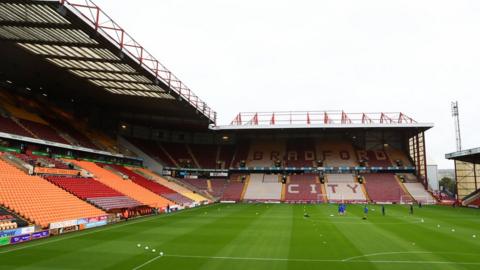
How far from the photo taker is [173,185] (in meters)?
55.7

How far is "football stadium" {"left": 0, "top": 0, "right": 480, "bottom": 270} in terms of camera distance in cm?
1775

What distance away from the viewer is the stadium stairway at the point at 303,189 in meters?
56.3

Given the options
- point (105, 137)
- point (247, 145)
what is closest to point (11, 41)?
point (105, 137)

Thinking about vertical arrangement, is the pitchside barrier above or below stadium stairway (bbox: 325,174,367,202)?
below

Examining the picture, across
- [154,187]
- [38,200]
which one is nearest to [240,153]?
[154,187]

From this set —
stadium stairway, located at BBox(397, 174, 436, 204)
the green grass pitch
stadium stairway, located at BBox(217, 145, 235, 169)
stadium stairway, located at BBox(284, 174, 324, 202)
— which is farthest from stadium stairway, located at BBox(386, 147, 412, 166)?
the green grass pitch

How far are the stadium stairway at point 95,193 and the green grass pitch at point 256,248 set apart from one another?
528cm

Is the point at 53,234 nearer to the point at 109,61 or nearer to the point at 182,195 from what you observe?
the point at 109,61

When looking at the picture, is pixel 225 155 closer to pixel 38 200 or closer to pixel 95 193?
pixel 95 193

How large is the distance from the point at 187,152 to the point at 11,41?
4172 centimetres

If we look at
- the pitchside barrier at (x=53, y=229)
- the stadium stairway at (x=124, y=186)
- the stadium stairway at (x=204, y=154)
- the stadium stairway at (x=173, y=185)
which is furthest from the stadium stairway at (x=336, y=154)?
the pitchside barrier at (x=53, y=229)

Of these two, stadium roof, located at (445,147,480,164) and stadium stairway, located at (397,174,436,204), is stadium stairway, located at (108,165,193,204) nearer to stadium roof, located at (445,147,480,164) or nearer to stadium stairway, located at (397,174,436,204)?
stadium stairway, located at (397,174,436,204)

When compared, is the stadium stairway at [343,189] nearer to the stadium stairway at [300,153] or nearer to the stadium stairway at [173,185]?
the stadium stairway at [300,153]

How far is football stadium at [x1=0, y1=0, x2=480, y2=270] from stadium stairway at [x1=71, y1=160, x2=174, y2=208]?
29 cm
